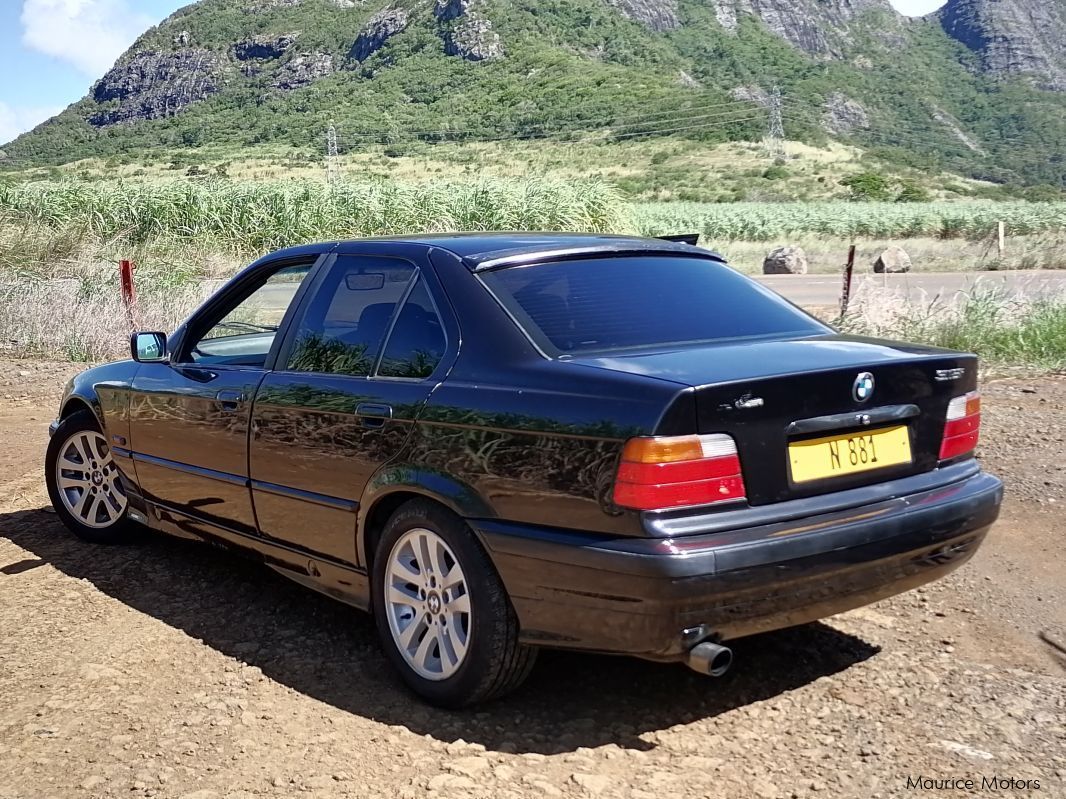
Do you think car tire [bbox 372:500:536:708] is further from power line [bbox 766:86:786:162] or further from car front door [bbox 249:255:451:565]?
power line [bbox 766:86:786:162]

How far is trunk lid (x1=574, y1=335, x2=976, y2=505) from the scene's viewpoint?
312 centimetres

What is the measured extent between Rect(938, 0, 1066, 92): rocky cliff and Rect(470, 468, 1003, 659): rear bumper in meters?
184

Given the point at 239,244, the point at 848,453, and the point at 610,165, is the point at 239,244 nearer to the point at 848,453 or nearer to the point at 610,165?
the point at 848,453

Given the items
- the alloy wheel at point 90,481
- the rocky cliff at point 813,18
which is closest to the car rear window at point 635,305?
the alloy wheel at point 90,481

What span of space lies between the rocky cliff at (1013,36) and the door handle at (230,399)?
604 feet

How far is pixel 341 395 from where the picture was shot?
13.1ft

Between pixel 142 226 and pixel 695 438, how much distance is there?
1668 cm

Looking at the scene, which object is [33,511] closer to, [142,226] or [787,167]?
[142,226]

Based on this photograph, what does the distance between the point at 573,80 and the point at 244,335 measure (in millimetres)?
110467

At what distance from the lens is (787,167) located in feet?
268

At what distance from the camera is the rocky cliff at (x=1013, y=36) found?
569 feet

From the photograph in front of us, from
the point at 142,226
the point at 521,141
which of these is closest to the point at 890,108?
the point at 521,141

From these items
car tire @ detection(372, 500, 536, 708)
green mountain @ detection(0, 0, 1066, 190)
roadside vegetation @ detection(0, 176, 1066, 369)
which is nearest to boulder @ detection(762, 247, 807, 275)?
roadside vegetation @ detection(0, 176, 1066, 369)

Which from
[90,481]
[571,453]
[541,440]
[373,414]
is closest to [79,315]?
[90,481]
